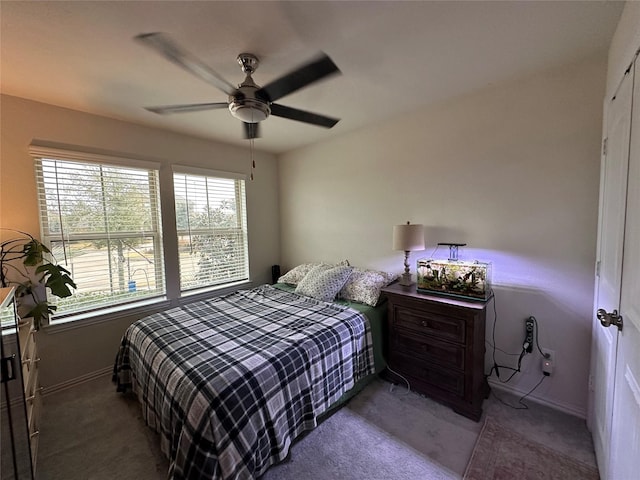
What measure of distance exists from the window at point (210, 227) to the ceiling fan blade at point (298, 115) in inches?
69.1

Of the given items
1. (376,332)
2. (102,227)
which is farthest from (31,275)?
(376,332)

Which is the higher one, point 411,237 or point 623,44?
point 623,44

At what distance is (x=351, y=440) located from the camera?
174 centimetres

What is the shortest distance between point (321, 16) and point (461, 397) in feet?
8.52

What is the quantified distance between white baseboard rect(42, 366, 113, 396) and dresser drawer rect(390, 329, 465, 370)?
2.77 m

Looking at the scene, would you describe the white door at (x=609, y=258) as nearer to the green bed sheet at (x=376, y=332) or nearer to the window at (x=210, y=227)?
the green bed sheet at (x=376, y=332)

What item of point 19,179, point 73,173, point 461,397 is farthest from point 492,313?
point 19,179

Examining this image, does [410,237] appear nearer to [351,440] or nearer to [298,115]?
[298,115]

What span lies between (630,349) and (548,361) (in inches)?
45.4

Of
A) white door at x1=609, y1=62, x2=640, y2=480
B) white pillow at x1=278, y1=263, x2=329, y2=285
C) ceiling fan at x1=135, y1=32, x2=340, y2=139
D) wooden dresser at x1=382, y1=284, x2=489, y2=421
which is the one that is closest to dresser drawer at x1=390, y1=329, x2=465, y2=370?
wooden dresser at x1=382, y1=284, x2=489, y2=421

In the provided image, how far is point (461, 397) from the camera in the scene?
76.5 inches

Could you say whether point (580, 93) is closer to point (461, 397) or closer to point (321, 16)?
point (321, 16)

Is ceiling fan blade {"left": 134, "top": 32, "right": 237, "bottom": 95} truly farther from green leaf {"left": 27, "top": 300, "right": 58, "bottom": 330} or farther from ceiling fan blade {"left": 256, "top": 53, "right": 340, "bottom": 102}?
green leaf {"left": 27, "top": 300, "right": 58, "bottom": 330}

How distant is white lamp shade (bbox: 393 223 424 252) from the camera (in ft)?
7.65
